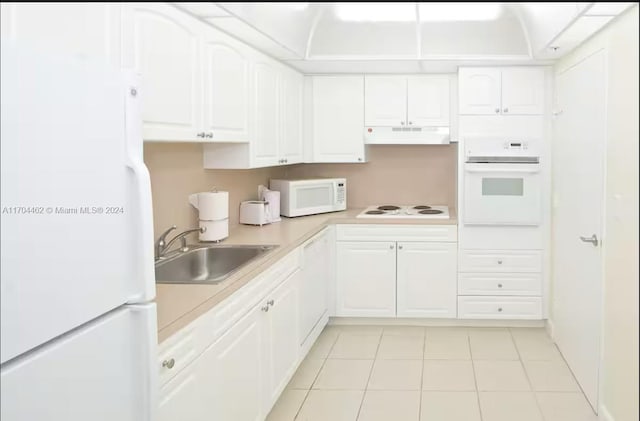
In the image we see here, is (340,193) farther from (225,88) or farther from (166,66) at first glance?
(166,66)

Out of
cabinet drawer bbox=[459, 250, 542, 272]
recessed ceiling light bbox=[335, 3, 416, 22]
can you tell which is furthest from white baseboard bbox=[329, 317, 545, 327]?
recessed ceiling light bbox=[335, 3, 416, 22]

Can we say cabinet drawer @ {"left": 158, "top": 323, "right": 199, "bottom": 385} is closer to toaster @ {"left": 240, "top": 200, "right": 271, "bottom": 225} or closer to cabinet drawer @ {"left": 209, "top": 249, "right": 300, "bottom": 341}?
cabinet drawer @ {"left": 209, "top": 249, "right": 300, "bottom": 341}

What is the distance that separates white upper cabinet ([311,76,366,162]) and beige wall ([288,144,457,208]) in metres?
0.39

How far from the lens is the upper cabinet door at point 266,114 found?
3.56 meters

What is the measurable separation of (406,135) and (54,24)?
3.52m

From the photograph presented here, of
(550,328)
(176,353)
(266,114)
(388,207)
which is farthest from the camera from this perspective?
(388,207)

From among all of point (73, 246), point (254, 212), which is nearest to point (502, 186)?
point (254, 212)

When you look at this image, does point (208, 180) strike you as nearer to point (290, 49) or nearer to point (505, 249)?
point (290, 49)

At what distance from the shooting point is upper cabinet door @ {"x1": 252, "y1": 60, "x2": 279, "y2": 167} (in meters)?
3.56

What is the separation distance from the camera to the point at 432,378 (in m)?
3.54

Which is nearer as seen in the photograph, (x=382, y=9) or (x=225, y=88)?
(x=382, y=9)

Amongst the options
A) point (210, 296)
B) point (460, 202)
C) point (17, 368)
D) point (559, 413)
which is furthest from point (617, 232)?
point (17, 368)

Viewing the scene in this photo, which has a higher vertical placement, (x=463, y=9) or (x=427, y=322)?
(x=463, y=9)

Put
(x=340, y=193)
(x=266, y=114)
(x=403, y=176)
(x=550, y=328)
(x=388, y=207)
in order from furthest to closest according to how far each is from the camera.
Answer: (x=403, y=176) < (x=388, y=207) < (x=340, y=193) < (x=550, y=328) < (x=266, y=114)
